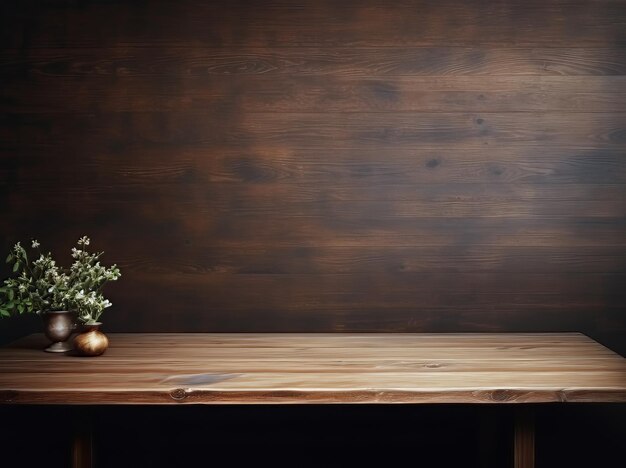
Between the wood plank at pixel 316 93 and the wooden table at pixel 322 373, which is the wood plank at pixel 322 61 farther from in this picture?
the wooden table at pixel 322 373

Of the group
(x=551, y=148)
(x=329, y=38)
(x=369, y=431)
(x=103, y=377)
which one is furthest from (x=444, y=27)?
(x=103, y=377)

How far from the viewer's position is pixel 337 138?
98.0 inches

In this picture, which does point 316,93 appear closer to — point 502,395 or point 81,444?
point 502,395

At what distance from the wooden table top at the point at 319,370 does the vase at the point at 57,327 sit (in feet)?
0.16

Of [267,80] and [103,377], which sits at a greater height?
[267,80]

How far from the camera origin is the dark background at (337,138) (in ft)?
8.14

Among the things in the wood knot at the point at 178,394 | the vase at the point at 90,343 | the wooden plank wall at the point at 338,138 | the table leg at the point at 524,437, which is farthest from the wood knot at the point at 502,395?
the vase at the point at 90,343

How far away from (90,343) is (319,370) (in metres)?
0.72

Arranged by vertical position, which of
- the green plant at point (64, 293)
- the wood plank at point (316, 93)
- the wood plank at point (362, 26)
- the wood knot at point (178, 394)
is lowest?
the wood knot at point (178, 394)

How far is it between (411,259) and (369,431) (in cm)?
71

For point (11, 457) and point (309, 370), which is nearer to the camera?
point (309, 370)

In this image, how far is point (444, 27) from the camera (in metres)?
2.48

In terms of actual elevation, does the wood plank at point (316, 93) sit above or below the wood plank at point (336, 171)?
above

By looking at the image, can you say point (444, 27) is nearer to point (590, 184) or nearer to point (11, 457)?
point (590, 184)
